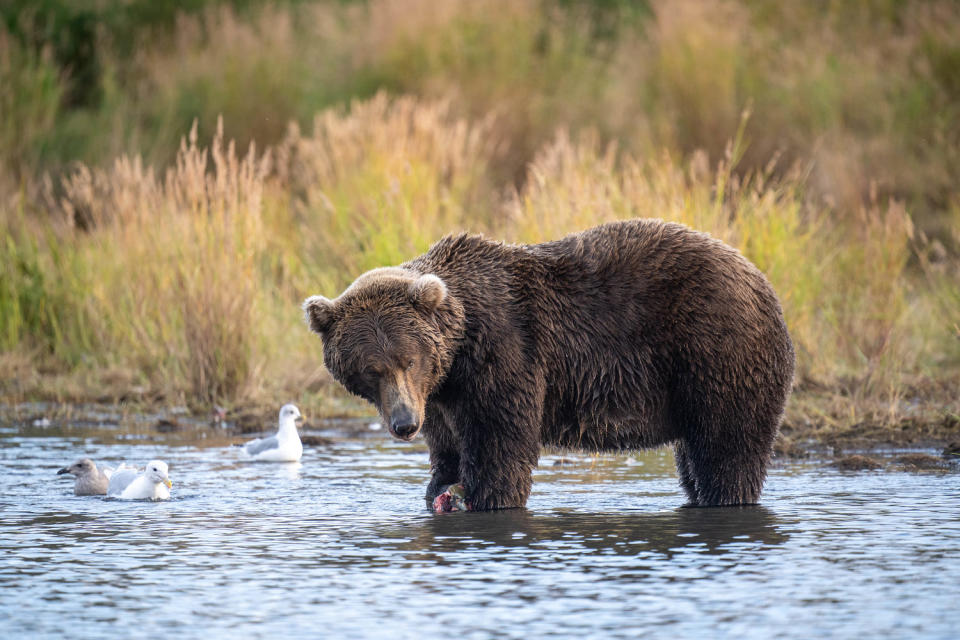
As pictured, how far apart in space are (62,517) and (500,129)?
12.6 metres

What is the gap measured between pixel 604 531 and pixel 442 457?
1234mm

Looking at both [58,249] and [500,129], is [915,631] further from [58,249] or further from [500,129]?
[500,129]

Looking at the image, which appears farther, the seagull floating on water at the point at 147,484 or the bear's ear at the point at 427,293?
the seagull floating on water at the point at 147,484

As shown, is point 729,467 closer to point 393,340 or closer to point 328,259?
point 393,340

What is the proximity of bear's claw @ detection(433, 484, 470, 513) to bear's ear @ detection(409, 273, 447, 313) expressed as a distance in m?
1.03

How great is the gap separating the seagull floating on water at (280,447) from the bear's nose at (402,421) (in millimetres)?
3096

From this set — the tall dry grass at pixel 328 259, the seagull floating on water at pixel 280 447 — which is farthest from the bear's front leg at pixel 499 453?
the tall dry grass at pixel 328 259

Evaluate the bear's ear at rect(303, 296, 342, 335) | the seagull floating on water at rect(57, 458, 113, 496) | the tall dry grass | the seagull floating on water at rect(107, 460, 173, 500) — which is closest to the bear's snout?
the bear's ear at rect(303, 296, 342, 335)

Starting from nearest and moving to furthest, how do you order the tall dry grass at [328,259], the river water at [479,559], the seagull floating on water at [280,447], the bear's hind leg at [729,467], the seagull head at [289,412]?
1. the river water at [479,559]
2. the bear's hind leg at [729,467]
3. the seagull floating on water at [280,447]
4. the seagull head at [289,412]
5. the tall dry grass at [328,259]

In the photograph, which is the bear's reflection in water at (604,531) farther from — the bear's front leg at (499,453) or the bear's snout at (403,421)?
the bear's snout at (403,421)

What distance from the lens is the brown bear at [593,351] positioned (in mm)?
7938

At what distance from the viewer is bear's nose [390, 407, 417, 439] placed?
7520mm

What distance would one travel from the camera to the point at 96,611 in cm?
608

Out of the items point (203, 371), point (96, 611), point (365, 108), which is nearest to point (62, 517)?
point (96, 611)
